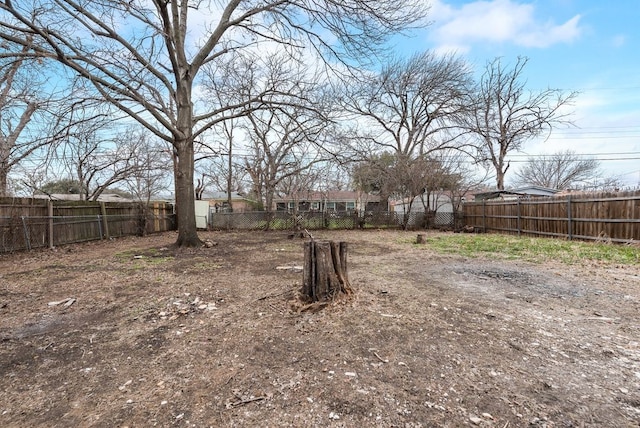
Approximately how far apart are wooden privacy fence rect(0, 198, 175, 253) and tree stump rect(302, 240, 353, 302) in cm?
801

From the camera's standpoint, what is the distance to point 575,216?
8.86 metres

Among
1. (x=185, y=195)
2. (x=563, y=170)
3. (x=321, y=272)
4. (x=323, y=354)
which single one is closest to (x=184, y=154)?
(x=185, y=195)

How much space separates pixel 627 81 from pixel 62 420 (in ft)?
82.4

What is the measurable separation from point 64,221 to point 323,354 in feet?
31.8

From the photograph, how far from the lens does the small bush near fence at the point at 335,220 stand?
14.9m

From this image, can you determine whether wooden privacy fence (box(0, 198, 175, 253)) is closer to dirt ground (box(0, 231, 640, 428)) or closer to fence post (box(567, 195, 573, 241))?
dirt ground (box(0, 231, 640, 428))

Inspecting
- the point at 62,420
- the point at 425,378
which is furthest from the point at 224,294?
the point at 425,378

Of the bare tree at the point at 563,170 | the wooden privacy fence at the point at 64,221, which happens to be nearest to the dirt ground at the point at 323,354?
the wooden privacy fence at the point at 64,221

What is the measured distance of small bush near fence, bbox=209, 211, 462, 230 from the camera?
14883mm

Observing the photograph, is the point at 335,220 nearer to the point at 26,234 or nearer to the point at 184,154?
the point at 184,154

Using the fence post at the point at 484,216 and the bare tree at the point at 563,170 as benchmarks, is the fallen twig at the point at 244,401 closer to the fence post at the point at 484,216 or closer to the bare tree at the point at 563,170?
the fence post at the point at 484,216

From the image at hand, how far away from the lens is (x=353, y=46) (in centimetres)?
548

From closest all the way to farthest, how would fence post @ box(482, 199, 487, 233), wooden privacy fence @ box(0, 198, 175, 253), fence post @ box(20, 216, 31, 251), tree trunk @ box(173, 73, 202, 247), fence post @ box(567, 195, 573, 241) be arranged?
wooden privacy fence @ box(0, 198, 175, 253), fence post @ box(20, 216, 31, 251), tree trunk @ box(173, 73, 202, 247), fence post @ box(567, 195, 573, 241), fence post @ box(482, 199, 487, 233)

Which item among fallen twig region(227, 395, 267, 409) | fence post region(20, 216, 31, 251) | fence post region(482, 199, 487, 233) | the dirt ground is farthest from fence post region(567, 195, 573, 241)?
fence post region(20, 216, 31, 251)
